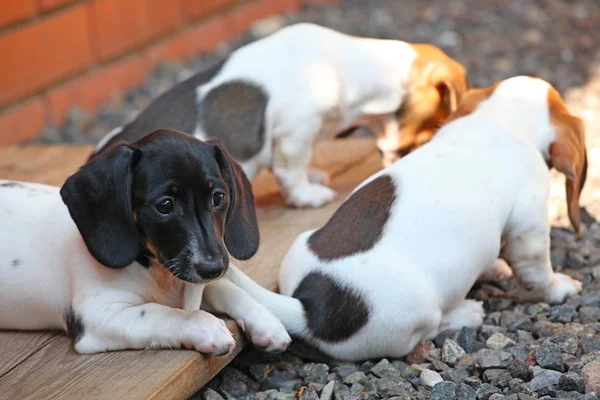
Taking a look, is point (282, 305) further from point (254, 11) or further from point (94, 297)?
point (254, 11)

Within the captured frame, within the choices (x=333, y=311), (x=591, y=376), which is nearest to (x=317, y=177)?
(x=333, y=311)

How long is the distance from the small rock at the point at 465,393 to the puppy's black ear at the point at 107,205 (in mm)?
1323

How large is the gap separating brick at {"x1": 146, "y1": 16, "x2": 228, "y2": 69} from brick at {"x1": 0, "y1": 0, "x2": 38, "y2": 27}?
1.56m

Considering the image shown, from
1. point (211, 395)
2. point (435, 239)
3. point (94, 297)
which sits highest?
point (94, 297)

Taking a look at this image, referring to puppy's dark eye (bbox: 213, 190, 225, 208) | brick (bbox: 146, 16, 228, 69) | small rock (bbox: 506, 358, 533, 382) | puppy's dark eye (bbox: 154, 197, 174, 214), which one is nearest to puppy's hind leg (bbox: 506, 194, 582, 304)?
small rock (bbox: 506, 358, 533, 382)

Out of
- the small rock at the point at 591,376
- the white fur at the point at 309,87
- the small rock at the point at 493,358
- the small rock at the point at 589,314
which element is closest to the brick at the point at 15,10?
the white fur at the point at 309,87

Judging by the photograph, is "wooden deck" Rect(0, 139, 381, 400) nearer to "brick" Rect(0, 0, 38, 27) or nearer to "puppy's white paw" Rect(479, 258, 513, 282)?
"puppy's white paw" Rect(479, 258, 513, 282)

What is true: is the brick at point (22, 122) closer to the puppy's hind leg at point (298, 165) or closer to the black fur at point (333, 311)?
the puppy's hind leg at point (298, 165)

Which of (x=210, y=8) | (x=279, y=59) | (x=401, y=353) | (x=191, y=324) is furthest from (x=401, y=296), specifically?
(x=210, y=8)

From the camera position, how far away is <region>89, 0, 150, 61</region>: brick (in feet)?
25.0

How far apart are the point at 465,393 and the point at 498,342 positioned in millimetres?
552

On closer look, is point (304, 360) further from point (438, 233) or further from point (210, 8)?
point (210, 8)

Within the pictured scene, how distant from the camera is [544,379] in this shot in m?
3.55

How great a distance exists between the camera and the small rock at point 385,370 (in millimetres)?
3771
